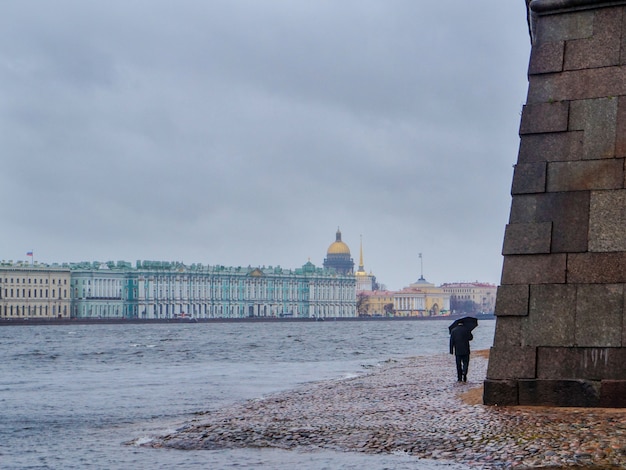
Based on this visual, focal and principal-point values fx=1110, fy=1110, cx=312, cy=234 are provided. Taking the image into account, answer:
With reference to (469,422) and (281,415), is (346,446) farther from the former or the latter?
(281,415)

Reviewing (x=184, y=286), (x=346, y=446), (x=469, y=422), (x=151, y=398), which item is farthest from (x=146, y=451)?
(x=184, y=286)

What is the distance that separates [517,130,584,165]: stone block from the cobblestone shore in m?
2.25

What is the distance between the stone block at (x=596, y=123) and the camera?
9883 mm

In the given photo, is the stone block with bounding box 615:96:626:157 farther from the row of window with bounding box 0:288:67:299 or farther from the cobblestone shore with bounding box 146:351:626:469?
the row of window with bounding box 0:288:67:299

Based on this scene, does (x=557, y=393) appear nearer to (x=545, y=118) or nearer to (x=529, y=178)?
(x=529, y=178)

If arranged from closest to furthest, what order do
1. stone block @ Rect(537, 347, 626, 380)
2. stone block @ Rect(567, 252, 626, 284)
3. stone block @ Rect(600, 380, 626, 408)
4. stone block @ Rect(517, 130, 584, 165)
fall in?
stone block @ Rect(600, 380, 626, 408) → stone block @ Rect(537, 347, 626, 380) → stone block @ Rect(567, 252, 626, 284) → stone block @ Rect(517, 130, 584, 165)

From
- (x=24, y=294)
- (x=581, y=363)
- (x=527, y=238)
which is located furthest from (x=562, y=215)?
(x=24, y=294)

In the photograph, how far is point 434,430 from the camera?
9.35m

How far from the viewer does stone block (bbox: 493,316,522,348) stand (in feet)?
32.5

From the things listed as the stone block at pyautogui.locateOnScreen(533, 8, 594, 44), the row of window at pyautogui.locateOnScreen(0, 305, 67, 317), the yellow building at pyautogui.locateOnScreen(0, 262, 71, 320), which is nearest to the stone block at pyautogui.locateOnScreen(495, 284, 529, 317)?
the stone block at pyautogui.locateOnScreen(533, 8, 594, 44)

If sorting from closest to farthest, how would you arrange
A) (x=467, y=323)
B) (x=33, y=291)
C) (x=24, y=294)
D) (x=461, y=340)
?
(x=461, y=340)
(x=467, y=323)
(x=24, y=294)
(x=33, y=291)

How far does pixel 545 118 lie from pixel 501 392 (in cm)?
251

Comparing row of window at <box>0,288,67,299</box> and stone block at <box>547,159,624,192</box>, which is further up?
stone block at <box>547,159,624,192</box>

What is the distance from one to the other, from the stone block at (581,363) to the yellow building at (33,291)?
399 feet
